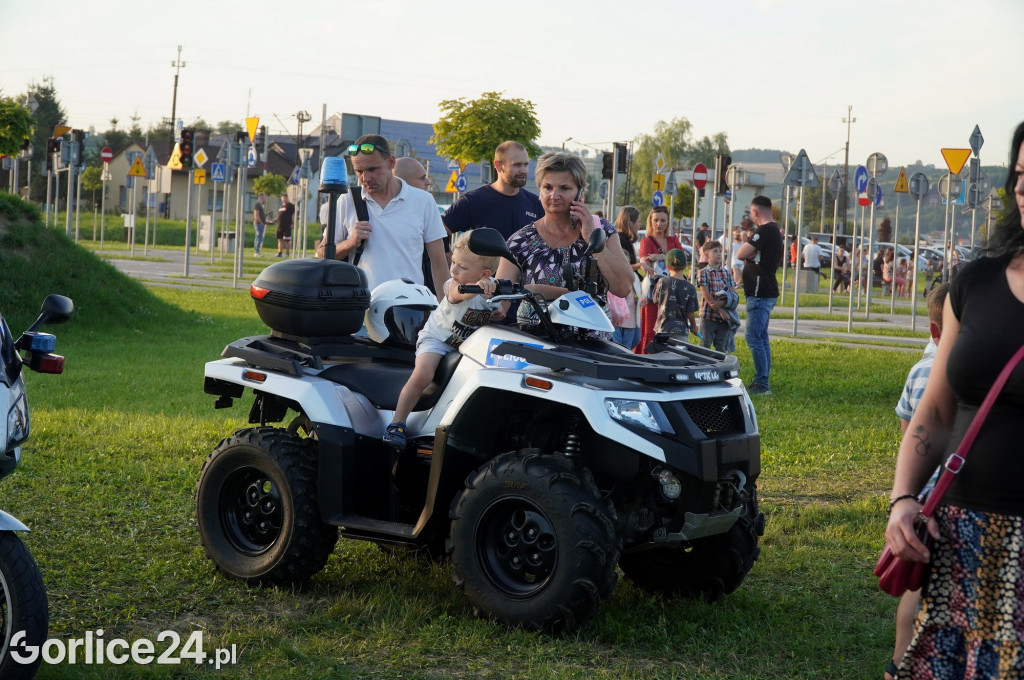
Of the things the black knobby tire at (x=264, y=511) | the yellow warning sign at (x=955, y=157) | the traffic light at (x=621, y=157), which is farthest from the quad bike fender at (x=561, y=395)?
the yellow warning sign at (x=955, y=157)

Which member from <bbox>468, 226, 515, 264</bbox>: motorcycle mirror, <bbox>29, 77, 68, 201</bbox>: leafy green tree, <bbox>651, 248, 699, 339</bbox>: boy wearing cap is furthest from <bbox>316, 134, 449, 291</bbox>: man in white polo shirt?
<bbox>29, 77, 68, 201</bbox>: leafy green tree

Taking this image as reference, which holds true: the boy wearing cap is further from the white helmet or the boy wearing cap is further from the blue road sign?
the blue road sign

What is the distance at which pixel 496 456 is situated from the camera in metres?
5.22

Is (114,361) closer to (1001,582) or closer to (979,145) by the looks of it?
(1001,582)

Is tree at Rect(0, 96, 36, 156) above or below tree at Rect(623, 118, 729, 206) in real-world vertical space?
below

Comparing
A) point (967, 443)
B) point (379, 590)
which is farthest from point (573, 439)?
point (967, 443)

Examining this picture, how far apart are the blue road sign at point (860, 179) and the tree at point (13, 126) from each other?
18.6m

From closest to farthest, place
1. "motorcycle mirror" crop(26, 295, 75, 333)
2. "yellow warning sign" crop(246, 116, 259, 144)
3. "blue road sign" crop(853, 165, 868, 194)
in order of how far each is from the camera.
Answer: "motorcycle mirror" crop(26, 295, 75, 333), "blue road sign" crop(853, 165, 868, 194), "yellow warning sign" crop(246, 116, 259, 144)

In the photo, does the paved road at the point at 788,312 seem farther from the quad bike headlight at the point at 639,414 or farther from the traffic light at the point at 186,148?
the quad bike headlight at the point at 639,414

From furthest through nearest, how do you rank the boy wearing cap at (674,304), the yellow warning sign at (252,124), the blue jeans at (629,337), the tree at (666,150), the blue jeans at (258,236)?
the tree at (666,150)
the blue jeans at (258,236)
the yellow warning sign at (252,124)
the boy wearing cap at (674,304)
the blue jeans at (629,337)

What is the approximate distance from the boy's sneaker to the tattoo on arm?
2.78 m

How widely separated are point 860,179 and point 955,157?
2.14 m

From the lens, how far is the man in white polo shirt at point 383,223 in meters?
7.14

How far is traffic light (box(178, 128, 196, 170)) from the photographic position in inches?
1085
